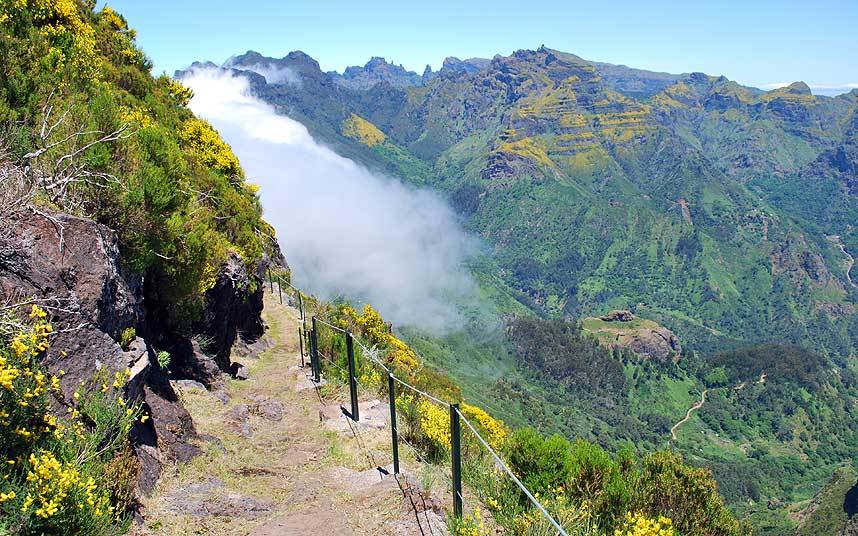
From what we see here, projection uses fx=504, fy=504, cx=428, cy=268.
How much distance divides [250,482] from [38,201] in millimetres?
5904

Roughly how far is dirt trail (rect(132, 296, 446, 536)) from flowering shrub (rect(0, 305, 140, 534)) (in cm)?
152

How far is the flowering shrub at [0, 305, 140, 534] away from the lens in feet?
16.1

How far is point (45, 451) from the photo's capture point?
17.4 ft

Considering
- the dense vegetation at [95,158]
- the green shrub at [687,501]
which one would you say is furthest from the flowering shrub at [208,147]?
the green shrub at [687,501]

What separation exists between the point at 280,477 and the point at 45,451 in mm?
5137

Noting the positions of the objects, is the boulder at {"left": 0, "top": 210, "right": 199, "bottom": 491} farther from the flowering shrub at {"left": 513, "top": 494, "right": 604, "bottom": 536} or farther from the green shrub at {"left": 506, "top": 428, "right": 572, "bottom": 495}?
the green shrub at {"left": 506, "top": 428, "right": 572, "bottom": 495}

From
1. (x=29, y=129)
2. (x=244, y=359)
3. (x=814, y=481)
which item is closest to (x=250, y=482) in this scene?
(x=29, y=129)

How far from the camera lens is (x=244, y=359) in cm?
1902

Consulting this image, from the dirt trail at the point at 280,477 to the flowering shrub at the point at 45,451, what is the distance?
4.97 feet

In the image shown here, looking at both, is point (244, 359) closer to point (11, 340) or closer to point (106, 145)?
point (106, 145)

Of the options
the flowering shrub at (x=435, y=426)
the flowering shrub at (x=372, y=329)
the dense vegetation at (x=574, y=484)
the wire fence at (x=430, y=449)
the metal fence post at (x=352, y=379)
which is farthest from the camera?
the flowering shrub at (x=372, y=329)

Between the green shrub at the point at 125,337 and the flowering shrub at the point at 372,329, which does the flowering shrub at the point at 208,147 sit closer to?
the flowering shrub at the point at 372,329

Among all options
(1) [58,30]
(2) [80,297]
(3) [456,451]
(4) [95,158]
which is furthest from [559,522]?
(1) [58,30]

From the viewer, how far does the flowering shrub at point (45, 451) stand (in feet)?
16.1
